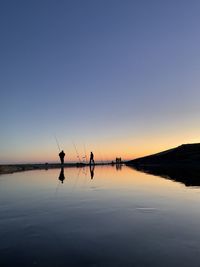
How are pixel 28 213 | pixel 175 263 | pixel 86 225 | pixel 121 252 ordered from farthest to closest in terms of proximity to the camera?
pixel 28 213
pixel 86 225
pixel 121 252
pixel 175 263

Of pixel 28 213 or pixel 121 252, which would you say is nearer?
pixel 121 252

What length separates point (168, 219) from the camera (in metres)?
10.6

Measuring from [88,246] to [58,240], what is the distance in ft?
3.42

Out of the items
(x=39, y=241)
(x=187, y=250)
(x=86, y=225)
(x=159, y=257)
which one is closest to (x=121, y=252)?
(x=159, y=257)

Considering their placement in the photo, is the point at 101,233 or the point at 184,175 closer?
the point at 101,233

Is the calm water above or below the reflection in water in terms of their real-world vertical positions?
below

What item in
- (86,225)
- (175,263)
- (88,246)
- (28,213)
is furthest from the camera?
(28,213)

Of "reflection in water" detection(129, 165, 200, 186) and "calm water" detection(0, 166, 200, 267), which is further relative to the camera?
"reflection in water" detection(129, 165, 200, 186)

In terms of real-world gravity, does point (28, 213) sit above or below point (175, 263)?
above

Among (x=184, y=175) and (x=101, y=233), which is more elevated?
(x=184, y=175)

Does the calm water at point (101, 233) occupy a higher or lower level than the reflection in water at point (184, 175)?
lower

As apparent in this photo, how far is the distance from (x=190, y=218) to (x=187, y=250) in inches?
146

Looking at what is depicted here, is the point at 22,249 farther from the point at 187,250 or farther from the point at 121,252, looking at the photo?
the point at 187,250

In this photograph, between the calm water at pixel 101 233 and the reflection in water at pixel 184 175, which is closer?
the calm water at pixel 101 233
